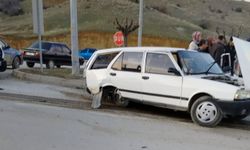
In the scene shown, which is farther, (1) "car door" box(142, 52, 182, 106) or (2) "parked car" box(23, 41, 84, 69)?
(2) "parked car" box(23, 41, 84, 69)

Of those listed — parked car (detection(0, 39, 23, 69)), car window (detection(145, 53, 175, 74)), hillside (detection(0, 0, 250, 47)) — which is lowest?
parked car (detection(0, 39, 23, 69))

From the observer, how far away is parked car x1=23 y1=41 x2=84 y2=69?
2681 centimetres

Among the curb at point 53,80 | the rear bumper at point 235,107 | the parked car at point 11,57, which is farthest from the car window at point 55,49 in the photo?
the rear bumper at point 235,107

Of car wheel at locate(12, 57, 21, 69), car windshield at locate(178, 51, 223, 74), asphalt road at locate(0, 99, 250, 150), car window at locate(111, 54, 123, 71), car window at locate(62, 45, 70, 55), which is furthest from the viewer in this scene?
car window at locate(62, 45, 70, 55)

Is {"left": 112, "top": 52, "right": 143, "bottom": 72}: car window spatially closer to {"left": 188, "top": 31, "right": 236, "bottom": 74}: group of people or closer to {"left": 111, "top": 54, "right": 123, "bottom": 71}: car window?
{"left": 111, "top": 54, "right": 123, "bottom": 71}: car window

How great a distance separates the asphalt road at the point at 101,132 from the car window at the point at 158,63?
1056 mm

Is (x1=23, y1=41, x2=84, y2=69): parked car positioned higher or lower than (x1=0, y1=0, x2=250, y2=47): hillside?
lower

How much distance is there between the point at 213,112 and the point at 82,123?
2.53 metres

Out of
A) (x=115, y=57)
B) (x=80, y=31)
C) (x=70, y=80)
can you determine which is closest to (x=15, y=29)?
(x=80, y=31)

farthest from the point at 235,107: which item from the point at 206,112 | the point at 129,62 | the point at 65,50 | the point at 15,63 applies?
the point at 65,50

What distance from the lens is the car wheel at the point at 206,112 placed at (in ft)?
30.0

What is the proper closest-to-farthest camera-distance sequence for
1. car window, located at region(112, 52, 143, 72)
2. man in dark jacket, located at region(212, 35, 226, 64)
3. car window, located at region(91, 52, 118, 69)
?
car window, located at region(112, 52, 143, 72), car window, located at region(91, 52, 118, 69), man in dark jacket, located at region(212, 35, 226, 64)

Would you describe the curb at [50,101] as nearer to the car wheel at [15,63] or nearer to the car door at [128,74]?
the car door at [128,74]

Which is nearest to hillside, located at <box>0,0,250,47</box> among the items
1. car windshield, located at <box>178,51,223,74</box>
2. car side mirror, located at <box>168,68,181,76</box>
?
car windshield, located at <box>178,51,223,74</box>
